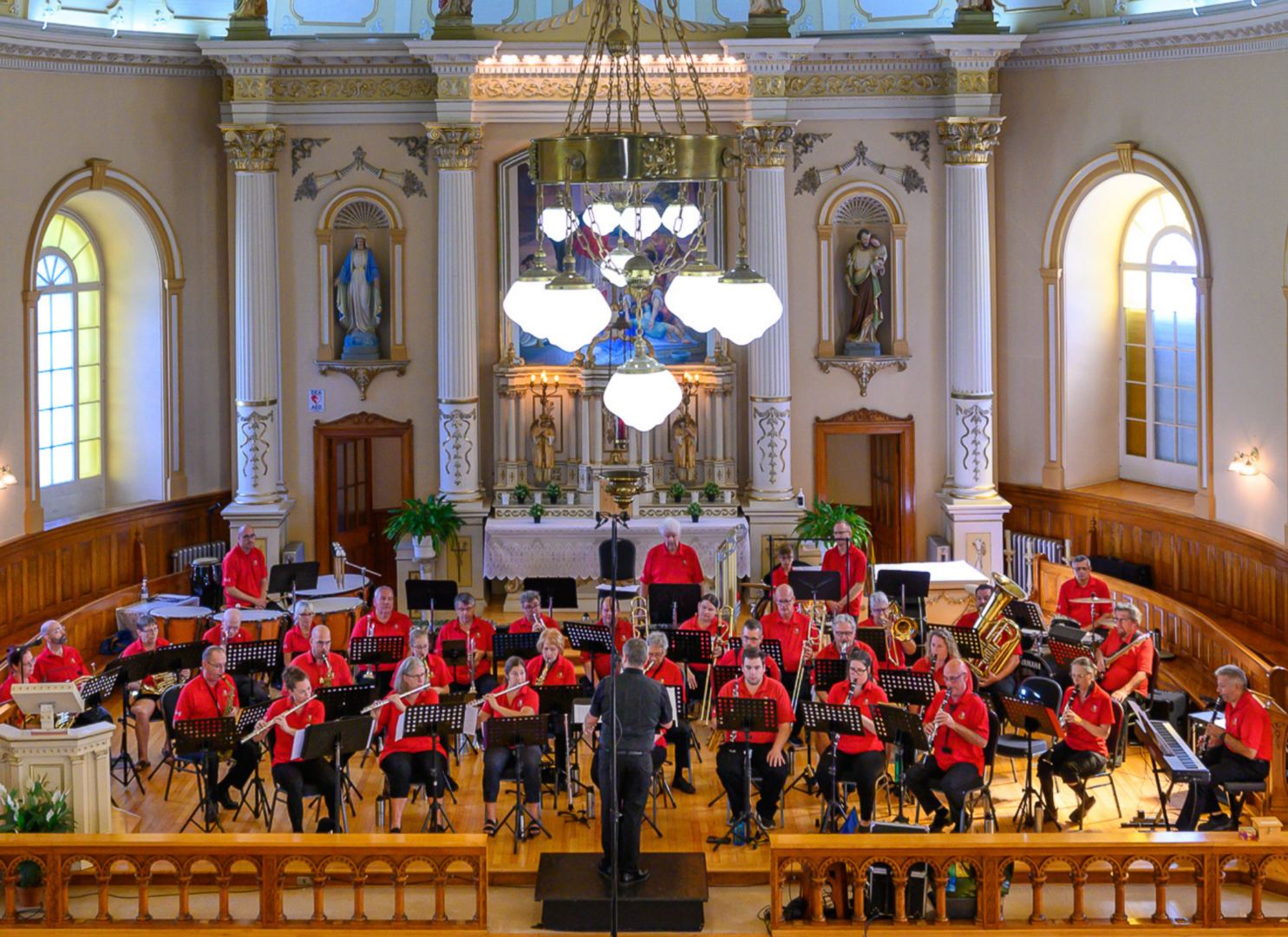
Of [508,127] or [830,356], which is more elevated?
[508,127]

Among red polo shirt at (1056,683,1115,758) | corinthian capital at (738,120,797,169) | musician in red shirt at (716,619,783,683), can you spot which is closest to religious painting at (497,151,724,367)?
corinthian capital at (738,120,797,169)

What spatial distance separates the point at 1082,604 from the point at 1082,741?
321 centimetres

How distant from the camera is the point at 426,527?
18.1 meters

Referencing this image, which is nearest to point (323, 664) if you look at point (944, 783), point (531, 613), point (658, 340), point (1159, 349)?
point (531, 613)

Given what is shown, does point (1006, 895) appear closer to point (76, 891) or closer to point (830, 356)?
point (76, 891)

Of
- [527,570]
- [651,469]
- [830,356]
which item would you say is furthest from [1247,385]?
[527,570]

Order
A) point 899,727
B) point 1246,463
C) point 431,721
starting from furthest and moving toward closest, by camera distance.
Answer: point 1246,463 < point 431,721 < point 899,727

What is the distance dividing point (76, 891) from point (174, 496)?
823 centimetres

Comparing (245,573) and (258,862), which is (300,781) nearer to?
(258,862)

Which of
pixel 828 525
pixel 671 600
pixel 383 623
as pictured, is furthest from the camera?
pixel 828 525

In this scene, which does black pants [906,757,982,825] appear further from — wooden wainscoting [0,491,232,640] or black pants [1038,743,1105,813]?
wooden wainscoting [0,491,232,640]

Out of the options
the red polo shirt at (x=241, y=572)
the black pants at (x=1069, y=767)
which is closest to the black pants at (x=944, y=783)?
the black pants at (x=1069, y=767)

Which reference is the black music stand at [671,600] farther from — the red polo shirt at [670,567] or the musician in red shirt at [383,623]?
the musician in red shirt at [383,623]

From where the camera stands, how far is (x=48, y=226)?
17641 millimetres
